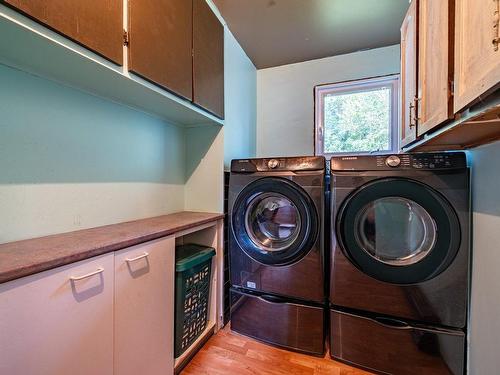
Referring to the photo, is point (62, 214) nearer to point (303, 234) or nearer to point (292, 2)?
point (303, 234)

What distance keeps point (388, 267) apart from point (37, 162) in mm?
1779

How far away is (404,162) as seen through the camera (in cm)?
123

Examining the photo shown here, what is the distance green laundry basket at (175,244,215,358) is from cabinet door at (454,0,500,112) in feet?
4.59

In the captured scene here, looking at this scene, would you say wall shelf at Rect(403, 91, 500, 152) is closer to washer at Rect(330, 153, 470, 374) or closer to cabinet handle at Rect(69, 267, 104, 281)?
washer at Rect(330, 153, 470, 374)

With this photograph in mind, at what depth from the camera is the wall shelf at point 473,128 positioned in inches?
26.3

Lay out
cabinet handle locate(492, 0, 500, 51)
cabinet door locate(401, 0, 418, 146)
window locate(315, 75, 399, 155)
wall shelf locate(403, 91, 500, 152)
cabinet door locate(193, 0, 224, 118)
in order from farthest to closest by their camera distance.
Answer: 1. window locate(315, 75, 399, 155)
2. cabinet door locate(193, 0, 224, 118)
3. cabinet door locate(401, 0, 418, 146)
4. wall shelf locate(403, 91, 500, 152)
5. cabinet handle locate(492, 0, 500, 51)

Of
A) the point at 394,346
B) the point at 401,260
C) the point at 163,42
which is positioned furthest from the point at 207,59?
the point at 394,346

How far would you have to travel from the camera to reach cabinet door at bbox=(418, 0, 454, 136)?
855 millimetres

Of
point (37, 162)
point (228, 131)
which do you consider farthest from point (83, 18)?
point (228, 131)

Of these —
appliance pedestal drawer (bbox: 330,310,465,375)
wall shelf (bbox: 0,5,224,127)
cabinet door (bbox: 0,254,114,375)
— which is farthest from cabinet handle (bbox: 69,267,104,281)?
appliance pedestal drawer (bbox: 330,310,465,375)

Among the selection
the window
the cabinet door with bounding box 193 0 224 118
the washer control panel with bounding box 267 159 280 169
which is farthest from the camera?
the window

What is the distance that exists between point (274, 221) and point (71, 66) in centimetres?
134

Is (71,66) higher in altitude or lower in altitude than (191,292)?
higher

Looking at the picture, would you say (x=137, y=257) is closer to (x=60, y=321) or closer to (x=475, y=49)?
(x=60, y=321)
